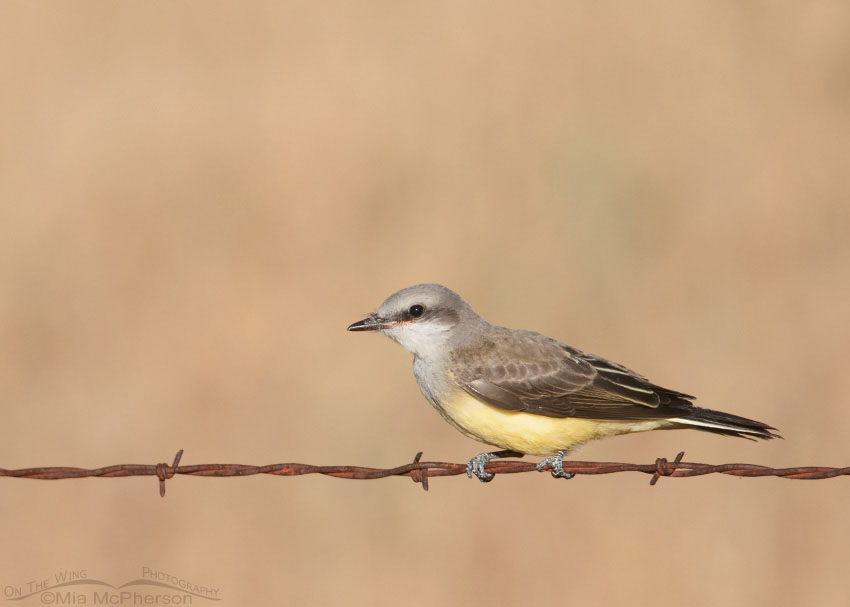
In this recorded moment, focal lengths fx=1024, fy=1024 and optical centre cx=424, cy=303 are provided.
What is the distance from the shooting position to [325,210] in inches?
590

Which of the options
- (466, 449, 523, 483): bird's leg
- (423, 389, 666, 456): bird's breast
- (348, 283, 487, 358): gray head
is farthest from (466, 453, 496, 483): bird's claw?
(348, 283, 487, 358): gray head

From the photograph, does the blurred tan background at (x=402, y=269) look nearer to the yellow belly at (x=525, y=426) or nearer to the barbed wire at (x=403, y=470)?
the yellow belly at (x=525, y=426)

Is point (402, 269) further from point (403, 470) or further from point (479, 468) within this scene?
point (403, 470)

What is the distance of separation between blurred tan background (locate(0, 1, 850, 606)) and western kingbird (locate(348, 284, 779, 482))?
4546mm

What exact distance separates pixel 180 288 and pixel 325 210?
7.79ft

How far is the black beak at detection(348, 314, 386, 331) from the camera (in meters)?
7.45

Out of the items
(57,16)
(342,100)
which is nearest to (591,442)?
(342,100)

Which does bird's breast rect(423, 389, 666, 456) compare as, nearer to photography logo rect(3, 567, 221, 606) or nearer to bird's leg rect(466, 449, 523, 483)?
bird's leg rect(466, 449, 523, 483)

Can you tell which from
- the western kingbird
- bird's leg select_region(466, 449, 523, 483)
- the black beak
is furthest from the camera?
the black beak

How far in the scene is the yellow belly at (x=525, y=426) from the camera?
7.06 m

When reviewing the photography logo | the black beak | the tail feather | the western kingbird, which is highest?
the black beak

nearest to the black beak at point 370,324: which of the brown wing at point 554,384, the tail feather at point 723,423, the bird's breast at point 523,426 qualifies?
the brown wing at point 554,384

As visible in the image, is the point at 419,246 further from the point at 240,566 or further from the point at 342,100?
the point at 240,566

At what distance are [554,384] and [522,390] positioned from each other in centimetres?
27
